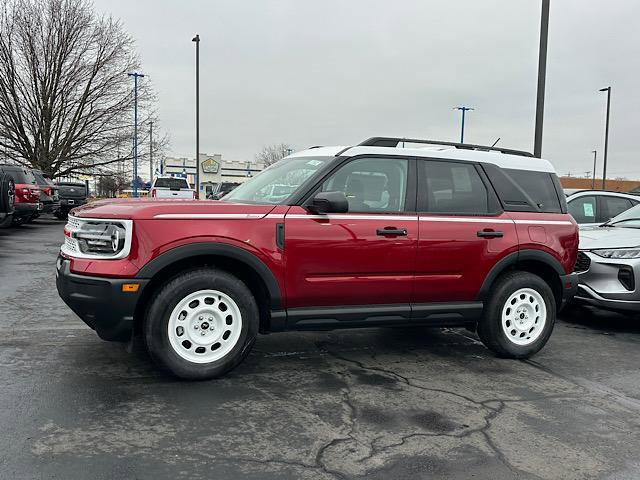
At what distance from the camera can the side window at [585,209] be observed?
9.52 m

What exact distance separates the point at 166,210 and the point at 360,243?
5.09ft

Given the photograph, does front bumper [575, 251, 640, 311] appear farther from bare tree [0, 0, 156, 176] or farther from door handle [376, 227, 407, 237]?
bare tree [0, 0, 156, 176]

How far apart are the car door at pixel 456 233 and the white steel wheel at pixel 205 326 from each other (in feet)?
5.35

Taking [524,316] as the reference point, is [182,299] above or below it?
above

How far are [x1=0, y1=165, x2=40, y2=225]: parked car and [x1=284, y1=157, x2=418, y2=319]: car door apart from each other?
49.9 ft

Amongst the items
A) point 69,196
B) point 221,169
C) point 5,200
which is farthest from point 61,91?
point 221,169

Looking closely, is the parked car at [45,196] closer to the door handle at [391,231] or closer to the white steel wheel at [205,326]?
the white steel wheel at [205,326]

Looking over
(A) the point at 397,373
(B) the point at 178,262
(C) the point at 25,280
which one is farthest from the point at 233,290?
(C) the point at 25,280

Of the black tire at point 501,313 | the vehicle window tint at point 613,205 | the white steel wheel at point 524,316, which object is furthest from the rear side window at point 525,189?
the vehicle window tint at point 613,205

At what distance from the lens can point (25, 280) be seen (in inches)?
334

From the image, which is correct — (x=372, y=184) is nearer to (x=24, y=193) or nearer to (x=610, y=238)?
(x=610, y=238)

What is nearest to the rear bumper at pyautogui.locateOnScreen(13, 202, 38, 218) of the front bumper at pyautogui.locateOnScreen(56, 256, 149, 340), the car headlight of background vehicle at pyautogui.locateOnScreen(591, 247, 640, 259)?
the front bumper at pyautogui.locateOnScreen(56, 256, 149, 340)

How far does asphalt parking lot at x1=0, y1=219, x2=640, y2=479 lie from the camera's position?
3016mm

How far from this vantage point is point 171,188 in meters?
19.3
